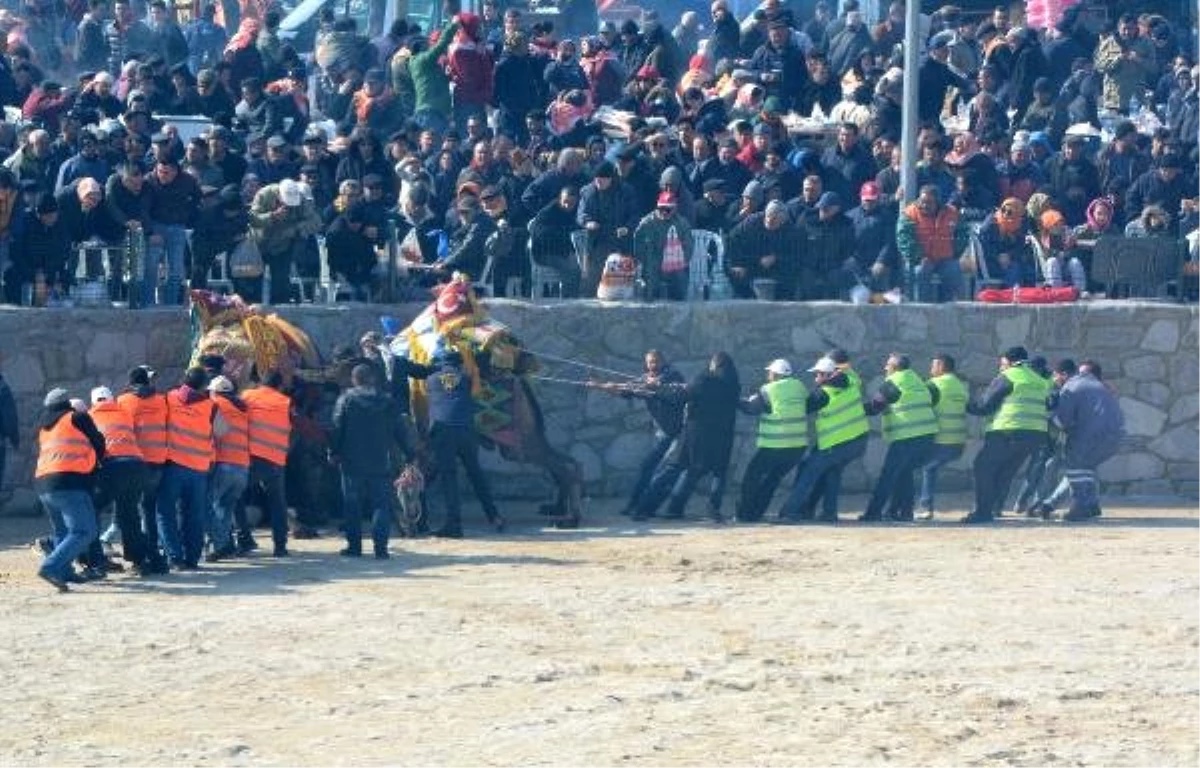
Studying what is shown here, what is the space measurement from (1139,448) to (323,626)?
33.4 feet

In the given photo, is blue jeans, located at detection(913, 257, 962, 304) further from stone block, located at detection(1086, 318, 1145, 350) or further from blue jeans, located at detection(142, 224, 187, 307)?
blue jeans, located at detection(142, 224, 187, 307)

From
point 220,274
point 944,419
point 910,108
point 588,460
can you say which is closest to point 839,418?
point 944,419

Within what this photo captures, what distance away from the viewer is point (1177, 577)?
74.1ft

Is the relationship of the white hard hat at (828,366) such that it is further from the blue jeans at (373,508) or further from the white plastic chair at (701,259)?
the blue jeans at (373,508)

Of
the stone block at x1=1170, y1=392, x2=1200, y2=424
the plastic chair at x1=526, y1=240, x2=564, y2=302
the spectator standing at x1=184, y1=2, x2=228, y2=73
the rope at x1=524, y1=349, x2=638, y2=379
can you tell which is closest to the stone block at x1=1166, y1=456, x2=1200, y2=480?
the stone block at x1=1170, y1=392, x2=1200, y2=424

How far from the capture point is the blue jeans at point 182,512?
75.2ft

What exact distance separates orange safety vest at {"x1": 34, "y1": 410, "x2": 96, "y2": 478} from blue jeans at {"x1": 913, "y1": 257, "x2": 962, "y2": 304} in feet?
28.7

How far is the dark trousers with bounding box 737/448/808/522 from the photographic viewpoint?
26062mm

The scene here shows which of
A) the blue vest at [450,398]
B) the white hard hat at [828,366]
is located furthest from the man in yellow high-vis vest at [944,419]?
the blue vest at [450,398]

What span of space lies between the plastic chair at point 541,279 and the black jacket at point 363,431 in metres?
3.67

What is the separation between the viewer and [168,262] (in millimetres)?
26172

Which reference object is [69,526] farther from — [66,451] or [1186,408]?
[1186,408]

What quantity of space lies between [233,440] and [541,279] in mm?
4667

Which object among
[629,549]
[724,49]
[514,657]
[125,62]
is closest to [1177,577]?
[629,549]
